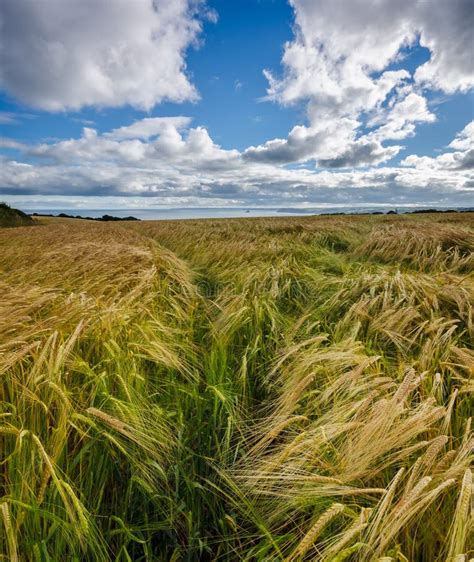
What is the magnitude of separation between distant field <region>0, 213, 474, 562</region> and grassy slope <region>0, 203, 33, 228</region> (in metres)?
27.1

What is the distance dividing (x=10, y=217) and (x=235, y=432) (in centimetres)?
3113

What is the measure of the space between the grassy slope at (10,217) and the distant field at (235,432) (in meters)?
27.1

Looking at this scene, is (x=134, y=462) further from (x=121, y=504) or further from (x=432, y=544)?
(x=432, y=544)

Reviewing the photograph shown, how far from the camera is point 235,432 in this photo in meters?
1.78

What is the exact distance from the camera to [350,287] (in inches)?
137

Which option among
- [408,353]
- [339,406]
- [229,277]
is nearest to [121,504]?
[339,406]

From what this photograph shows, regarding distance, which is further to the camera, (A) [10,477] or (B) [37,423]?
(B) [37,423]

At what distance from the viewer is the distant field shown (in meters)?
1.07

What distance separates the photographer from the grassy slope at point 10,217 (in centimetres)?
2473

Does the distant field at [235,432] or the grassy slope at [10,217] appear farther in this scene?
the grassy slope at [10,217]

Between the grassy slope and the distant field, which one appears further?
the grassy slope

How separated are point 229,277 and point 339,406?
3.55 metres

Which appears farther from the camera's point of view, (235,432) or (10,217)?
(10,217)

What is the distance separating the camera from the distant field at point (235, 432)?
1.07 metres
